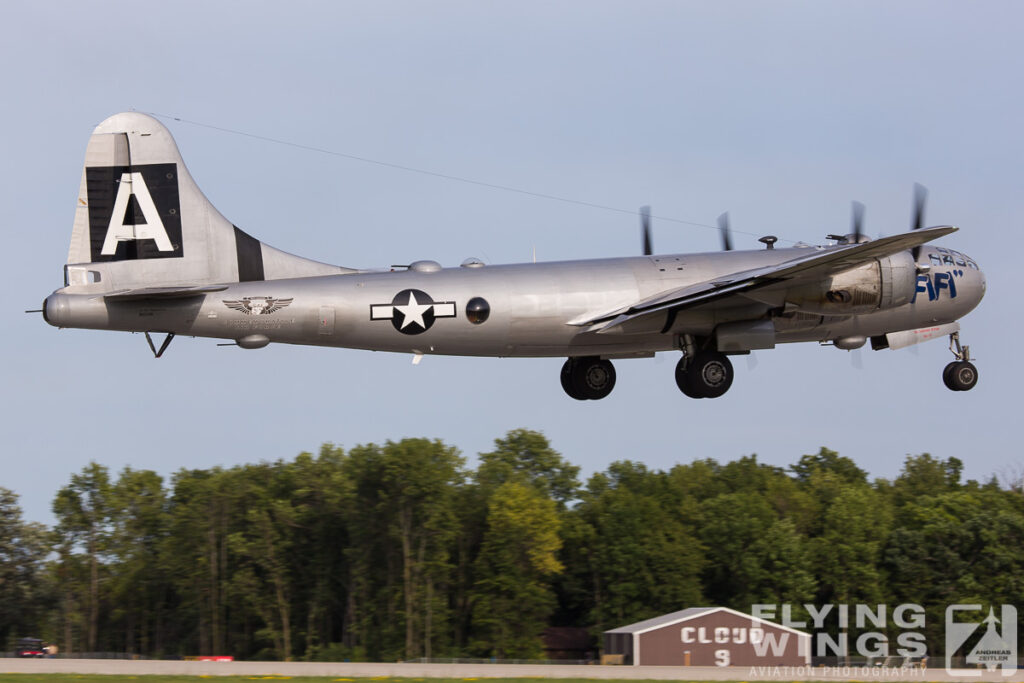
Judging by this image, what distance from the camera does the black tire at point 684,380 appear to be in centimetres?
3188

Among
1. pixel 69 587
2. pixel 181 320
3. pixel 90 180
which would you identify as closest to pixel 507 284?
pixel 181 320

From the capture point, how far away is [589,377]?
33.6 meters

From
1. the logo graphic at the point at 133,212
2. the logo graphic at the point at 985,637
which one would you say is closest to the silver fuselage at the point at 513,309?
the logo graphic at the point at 133,212

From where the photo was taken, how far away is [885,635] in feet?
268

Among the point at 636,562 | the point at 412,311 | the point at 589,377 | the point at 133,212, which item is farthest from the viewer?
the point at 636,562

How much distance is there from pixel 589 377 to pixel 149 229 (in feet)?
38.5

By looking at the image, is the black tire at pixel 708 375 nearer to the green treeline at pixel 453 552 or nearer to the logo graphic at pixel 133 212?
the logo graphic at pixel 133 212

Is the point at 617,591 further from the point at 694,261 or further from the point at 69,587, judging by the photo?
the point at 694,261

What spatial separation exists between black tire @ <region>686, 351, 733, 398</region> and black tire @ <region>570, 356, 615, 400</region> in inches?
101

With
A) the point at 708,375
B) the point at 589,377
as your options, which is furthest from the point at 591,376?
the point at 708,375

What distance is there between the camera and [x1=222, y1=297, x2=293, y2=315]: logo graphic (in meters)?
28.3

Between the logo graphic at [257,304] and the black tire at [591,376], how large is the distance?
8572 mm

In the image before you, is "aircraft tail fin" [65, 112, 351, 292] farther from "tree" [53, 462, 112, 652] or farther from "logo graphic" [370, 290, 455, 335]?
"tree" [53, 462, 112, 652]

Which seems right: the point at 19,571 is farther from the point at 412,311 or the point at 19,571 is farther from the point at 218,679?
the point at 412,311
